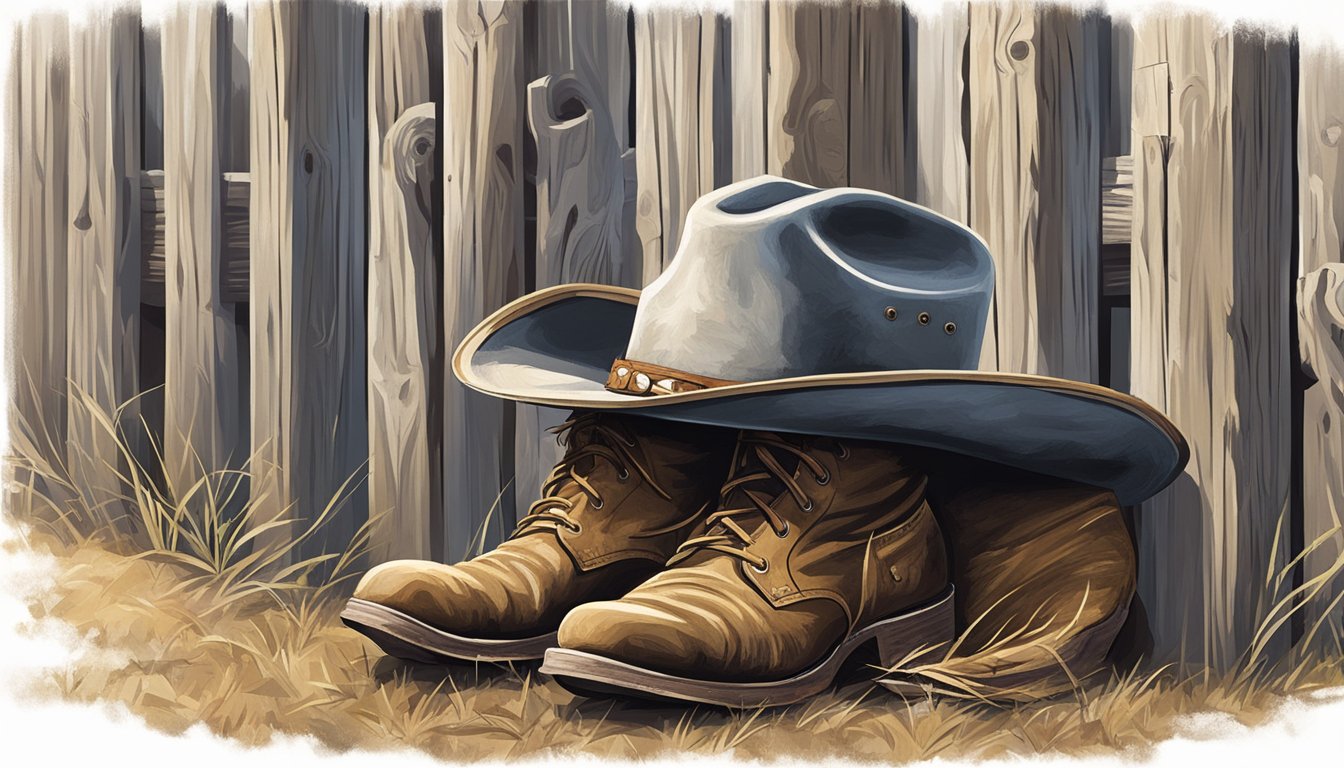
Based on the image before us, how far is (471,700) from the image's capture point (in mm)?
1327

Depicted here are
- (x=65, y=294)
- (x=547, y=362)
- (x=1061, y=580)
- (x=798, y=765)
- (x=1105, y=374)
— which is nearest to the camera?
(x=798, y=765)

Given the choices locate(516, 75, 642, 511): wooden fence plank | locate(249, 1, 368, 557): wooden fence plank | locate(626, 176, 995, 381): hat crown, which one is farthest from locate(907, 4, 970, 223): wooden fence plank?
locate(249, 1, 368, 557): wooden fence plank

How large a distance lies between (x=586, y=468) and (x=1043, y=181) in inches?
32.4

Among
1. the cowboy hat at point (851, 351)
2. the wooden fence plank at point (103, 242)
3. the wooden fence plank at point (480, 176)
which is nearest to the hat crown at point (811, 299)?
the cowboy hat at point (851, 351)

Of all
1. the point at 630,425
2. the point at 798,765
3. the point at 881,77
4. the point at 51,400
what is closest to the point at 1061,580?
the point at 798,765

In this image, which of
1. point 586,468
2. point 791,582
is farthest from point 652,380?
point 791,582

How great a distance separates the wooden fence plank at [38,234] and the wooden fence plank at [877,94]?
138 cm

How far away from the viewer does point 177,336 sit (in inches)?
79.3

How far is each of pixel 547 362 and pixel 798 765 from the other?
0.68m

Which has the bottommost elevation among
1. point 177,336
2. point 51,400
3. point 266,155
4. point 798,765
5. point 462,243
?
point 798,765

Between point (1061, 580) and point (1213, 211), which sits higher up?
point (1213, 211)

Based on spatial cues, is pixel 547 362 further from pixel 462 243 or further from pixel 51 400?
pixel 51 400

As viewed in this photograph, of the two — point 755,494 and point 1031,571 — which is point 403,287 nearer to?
point 755,494

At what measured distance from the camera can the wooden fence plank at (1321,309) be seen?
66.9 inches
